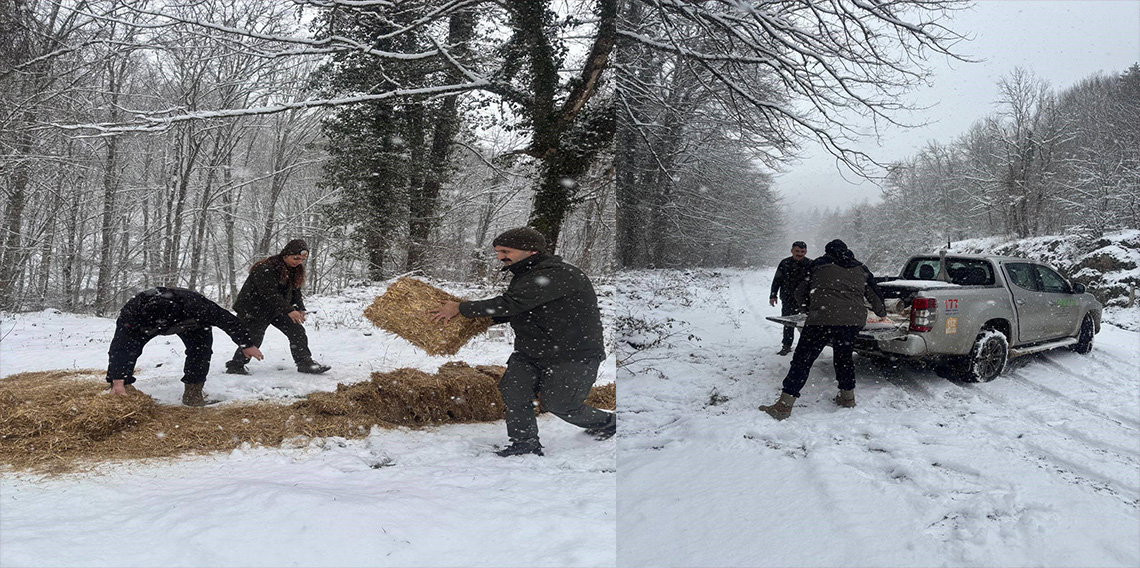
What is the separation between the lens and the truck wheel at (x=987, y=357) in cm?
222

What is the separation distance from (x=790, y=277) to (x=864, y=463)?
37.2 inches

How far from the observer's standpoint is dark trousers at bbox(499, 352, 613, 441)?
2842 mm

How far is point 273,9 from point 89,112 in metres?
1.01

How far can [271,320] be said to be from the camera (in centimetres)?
287

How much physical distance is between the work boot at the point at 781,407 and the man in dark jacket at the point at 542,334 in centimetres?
78

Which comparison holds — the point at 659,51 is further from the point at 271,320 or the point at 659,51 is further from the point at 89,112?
the point at 89,112

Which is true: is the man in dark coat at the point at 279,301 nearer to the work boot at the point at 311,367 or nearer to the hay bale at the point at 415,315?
the work boot at the point at 311,367

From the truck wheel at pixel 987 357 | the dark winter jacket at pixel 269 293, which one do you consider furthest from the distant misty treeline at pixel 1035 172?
the dark winter jacket at pixel 269 293

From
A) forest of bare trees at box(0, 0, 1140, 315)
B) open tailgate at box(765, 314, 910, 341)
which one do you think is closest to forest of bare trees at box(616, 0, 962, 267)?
forest of bare trees at box(0, 0, 1140, 315)

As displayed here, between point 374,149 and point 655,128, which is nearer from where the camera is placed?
point 655,128

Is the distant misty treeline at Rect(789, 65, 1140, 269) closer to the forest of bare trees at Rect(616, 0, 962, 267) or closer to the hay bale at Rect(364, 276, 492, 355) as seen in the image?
the forest of bare trees at Rect(616, 0, 962, 267)

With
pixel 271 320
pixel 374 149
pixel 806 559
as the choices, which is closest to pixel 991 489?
pixel 806 559

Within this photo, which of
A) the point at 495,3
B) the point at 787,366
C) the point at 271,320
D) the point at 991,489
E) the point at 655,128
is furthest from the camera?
the point at 787,366

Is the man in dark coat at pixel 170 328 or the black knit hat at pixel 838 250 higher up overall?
the black knit hat at pixel 838 250
